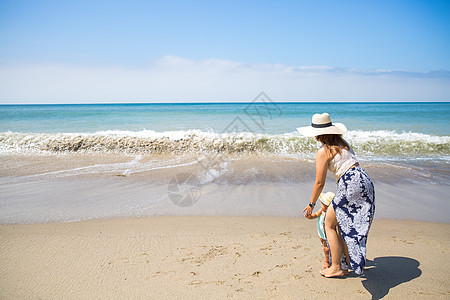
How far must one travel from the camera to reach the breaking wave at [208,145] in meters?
9.30

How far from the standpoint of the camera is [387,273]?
2.62m

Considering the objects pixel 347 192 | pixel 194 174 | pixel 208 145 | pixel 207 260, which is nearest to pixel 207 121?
pixel 208 145

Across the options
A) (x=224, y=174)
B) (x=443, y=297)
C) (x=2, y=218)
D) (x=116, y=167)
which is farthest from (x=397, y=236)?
(x=116, y=167)

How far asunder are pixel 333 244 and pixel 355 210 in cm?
40

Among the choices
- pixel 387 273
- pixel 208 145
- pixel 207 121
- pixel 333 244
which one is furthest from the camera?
pixel 207 121

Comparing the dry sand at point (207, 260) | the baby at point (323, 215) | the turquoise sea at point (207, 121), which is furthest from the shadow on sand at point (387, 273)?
the turquoise sea at point (207, 121)

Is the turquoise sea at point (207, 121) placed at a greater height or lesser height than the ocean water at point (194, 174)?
greater

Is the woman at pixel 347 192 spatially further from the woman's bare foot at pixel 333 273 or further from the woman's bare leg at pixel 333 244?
the woman's bare foot at pixel 333 273

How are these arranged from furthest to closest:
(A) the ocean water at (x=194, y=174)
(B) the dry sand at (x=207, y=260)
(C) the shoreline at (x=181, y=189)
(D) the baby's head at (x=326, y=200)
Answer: (A) the ocean water at (x=194, y=174) → (C) the shoreline at (x=181, y=189) → (D) the baby's head at (x=326, y=200) → (B) the dry sand at (x=207, y=260)

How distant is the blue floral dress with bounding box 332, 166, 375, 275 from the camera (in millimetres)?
2223

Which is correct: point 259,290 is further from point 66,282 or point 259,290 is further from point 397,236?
point 397,236

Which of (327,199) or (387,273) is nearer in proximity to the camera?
(327,199)

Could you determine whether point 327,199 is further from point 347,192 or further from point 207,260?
point 207,260

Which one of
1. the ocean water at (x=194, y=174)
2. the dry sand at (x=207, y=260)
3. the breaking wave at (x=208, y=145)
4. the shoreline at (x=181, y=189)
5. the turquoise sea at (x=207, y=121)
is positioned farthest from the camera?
the turquoise sea at (x=207, y=121)
